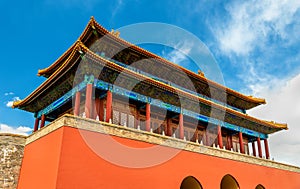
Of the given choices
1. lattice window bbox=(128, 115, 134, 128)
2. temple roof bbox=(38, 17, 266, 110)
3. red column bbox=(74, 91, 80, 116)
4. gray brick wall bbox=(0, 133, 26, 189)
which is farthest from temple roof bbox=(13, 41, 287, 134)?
gray brick wall bbox=(0, 133, 26, 189)

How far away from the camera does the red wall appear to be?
884 cm

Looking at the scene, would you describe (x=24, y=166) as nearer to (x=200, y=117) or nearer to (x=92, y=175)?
(x=92, y=175)

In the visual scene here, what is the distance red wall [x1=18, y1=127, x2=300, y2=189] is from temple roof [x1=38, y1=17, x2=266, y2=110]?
18.0 ft

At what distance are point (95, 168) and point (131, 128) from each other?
2.36 m

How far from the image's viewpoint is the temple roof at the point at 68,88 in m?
11.1

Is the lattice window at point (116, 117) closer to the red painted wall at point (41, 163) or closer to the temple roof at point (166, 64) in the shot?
the red painted wall at point (41, 163)

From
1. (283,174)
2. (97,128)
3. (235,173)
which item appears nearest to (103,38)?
(97,128)

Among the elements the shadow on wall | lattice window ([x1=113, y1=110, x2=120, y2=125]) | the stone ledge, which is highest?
lattice window ([x1=113, y1=110, x2=120, y2=125])

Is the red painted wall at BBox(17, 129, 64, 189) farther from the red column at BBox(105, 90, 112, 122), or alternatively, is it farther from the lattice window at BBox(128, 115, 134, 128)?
the lattice window at BBox(128, 115, 134, 128)

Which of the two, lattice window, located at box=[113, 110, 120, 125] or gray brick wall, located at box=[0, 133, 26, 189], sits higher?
lattice window, located at box=[113, 110, 120, 125]

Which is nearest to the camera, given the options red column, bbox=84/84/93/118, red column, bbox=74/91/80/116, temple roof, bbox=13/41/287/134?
red column, bbox=84/84/93/118

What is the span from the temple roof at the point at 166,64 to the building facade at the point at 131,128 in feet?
0.20

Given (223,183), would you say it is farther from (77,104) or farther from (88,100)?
(77,104)

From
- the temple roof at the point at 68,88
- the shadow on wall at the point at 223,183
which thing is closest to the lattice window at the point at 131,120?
the temple roof at the point at 68,88
